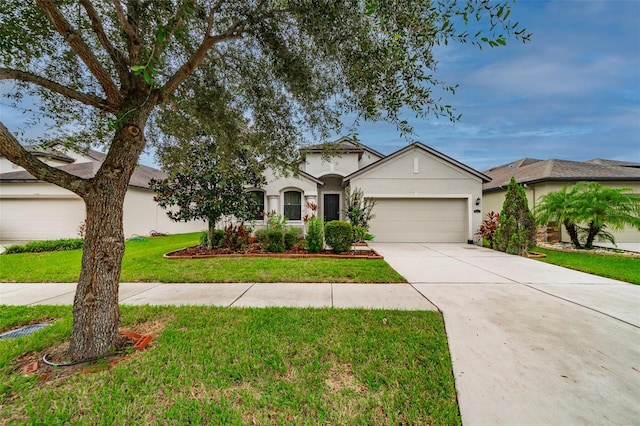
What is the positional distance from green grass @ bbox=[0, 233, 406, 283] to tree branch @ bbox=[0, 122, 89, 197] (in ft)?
12.4

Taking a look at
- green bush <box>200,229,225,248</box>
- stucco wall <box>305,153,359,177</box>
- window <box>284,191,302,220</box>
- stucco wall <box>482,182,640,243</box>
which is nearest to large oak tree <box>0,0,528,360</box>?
green bush <box>200,229,225,248</box>

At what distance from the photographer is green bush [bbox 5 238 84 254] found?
10264mm

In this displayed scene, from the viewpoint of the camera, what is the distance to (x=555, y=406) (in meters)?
2.18

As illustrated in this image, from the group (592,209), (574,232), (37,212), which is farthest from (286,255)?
(37,212)

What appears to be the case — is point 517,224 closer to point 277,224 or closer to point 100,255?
point 277,224

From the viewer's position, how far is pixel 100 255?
2.80 meters

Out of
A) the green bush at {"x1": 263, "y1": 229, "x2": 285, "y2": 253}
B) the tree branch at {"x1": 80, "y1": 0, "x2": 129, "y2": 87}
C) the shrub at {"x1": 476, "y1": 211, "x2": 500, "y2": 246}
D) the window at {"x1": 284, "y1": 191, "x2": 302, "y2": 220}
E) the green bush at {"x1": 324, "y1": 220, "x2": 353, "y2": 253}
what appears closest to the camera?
the tree branch at {"x1": 80, "y1": 0, "x2": 129, "y2": 87}

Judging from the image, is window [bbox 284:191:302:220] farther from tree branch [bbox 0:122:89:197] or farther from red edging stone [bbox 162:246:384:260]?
tree branch [bbox 0:122:89:197]

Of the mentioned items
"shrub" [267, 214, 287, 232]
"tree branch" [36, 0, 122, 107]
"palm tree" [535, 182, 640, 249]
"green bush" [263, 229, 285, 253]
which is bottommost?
"green bush" [263, 229, 285, 253]

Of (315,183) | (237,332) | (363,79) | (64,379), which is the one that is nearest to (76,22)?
(363,79)

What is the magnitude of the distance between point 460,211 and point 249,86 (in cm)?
1194

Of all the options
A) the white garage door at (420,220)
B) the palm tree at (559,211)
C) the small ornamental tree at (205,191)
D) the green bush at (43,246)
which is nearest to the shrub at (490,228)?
the white garage door at (420,220)

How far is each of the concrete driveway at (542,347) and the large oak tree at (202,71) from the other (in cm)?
306

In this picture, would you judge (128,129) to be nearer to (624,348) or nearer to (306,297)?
(306,297)
